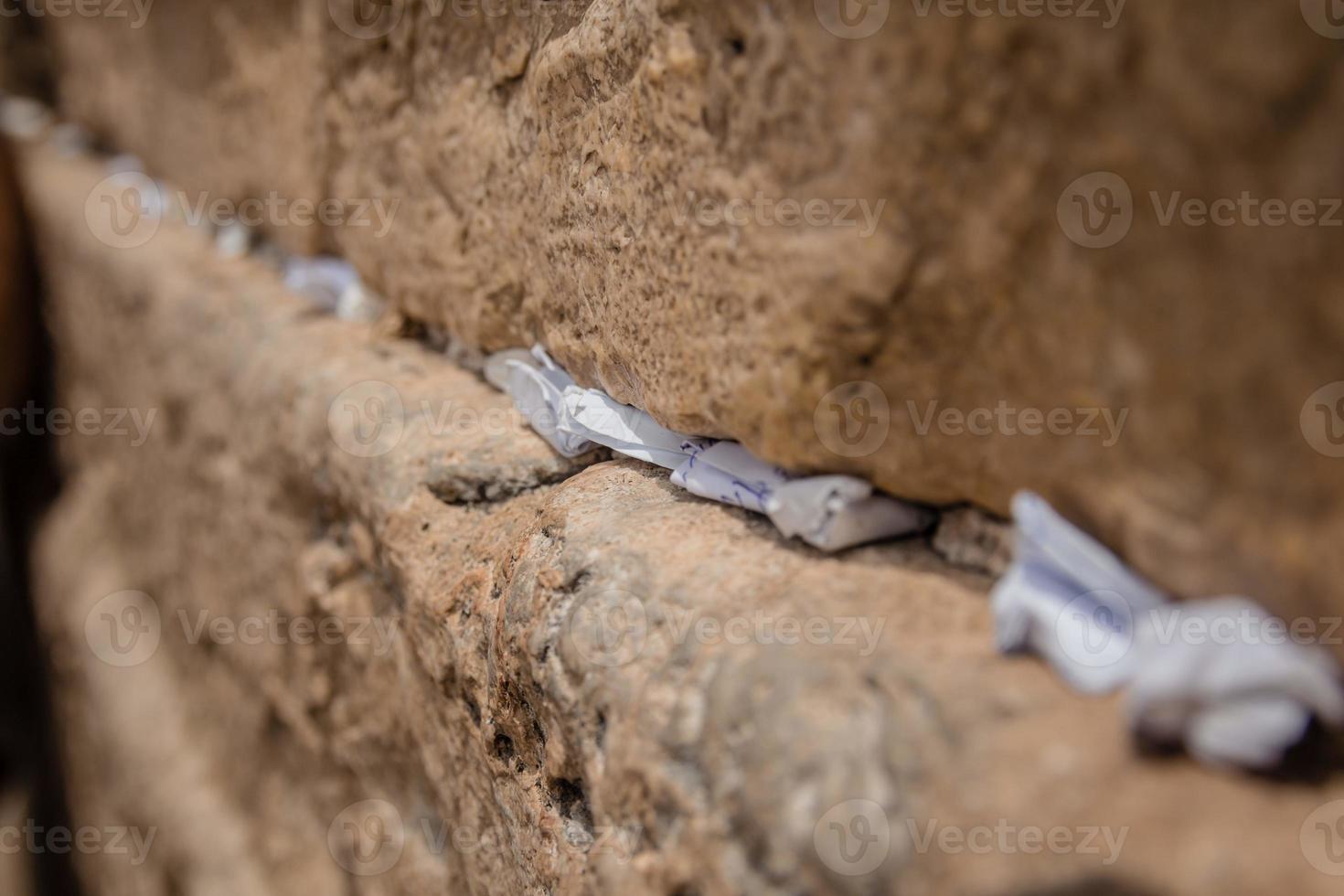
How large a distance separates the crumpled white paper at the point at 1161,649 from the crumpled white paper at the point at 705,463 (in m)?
0.16

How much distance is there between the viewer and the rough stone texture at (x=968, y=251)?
66 cm

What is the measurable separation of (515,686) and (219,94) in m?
2.06

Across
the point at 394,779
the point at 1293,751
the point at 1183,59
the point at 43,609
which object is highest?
the point at 1183,59

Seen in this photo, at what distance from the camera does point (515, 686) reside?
114cm

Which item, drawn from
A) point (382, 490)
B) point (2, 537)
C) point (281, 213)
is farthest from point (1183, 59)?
point (2, 537)

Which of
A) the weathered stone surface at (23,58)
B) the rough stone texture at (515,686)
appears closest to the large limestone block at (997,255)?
the rough stone texture at (515,686)

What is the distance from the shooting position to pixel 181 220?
295 centimetres

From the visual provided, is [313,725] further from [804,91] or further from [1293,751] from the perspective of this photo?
[1293,751]

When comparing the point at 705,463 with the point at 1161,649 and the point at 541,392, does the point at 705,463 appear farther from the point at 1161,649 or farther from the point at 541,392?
the point at 1161,649

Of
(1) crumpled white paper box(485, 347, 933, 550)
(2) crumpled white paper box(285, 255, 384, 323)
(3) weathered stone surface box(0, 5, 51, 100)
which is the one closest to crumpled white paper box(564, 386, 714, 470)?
(1) crumpled white paper box(485, 347, 933, 550)

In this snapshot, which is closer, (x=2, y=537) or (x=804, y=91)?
(x=804, y=91)

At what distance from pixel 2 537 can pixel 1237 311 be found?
13.8ft

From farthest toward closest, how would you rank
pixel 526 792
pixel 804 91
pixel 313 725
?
pixel 313 725 → pixel 526 792 → pixel 804 91

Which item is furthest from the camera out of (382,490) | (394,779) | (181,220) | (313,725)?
(181,220)
